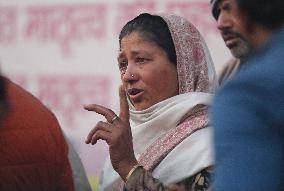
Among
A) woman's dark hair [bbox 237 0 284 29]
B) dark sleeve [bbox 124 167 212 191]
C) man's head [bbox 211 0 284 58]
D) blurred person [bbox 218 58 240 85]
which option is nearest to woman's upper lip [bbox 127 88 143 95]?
dark sleeve [bbox 124 167 212 191]

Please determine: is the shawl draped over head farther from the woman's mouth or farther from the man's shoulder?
the man's shoulder

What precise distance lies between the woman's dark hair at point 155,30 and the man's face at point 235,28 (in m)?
0.63

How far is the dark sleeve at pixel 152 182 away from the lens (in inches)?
68.9

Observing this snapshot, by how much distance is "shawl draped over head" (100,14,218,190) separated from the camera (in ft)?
6.23

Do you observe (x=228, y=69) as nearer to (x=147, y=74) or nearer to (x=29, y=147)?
(x=147, y=74)

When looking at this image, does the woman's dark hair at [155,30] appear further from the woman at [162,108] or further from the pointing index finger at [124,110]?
the pointing index finger at [124,110]

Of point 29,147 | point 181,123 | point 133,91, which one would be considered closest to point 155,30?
point 133,91

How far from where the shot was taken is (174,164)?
191 centimetres

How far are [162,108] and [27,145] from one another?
55 centimetres

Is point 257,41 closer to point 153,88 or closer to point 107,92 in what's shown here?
point 153,88

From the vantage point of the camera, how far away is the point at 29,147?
1635 mm

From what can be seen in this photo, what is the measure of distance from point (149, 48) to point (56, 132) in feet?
1.71

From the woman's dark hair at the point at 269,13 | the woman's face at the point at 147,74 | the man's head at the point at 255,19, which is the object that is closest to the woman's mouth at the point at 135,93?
the woman's face at the point at 147,74

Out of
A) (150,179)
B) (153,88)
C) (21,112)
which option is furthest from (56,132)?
(153,88)
